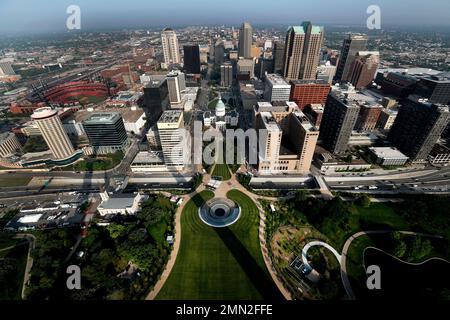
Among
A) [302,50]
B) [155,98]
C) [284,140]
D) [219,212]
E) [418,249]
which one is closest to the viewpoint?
[418,249]

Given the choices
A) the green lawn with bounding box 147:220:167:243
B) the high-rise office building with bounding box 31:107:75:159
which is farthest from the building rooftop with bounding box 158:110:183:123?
the high-rise office building with bounding box 31:107:75:159

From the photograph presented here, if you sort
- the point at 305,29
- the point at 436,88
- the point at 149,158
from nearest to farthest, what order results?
the point at 149,158 < the point at 436,88 < the point at 305,29

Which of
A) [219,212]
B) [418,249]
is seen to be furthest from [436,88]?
[219,212]

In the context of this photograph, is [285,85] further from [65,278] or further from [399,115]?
[65,278]

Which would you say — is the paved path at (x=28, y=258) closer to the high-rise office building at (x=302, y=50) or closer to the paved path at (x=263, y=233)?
the paved path at (x=263, y=233)

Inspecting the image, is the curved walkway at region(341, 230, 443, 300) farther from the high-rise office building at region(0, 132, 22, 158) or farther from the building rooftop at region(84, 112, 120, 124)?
the high-rise office building at region(0, 132, 22, 158)

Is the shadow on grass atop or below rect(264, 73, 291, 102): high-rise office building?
below

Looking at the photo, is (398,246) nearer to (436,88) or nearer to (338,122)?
(338,122)
